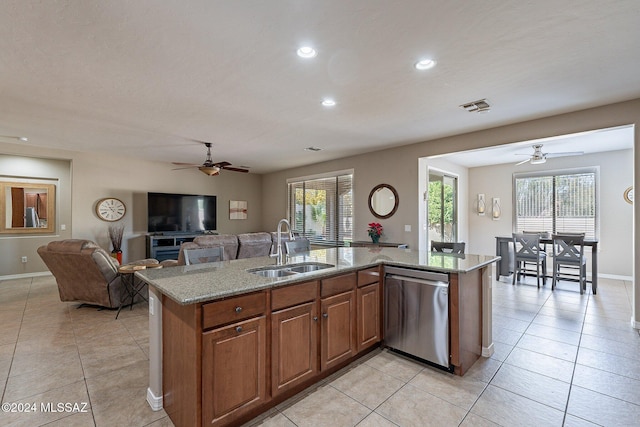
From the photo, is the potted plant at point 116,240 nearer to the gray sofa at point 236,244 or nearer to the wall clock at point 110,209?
the wall clock at point 110,209

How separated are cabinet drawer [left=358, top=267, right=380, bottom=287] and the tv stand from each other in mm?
5450

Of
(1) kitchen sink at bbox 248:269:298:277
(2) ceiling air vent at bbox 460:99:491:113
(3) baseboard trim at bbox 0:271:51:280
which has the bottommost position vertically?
(3) baseboard trim at bbox 0:271:51:280

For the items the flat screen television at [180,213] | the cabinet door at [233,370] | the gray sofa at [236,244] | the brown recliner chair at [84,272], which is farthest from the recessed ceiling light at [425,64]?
the flat screen television at [180,213]

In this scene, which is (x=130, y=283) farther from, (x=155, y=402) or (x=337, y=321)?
(x=337, y=321)

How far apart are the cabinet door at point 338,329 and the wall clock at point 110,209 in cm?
627

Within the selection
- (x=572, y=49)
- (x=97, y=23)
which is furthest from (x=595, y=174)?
(x=97, y=23)

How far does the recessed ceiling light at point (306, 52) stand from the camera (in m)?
2.28

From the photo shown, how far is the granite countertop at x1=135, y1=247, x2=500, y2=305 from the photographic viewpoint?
170cm

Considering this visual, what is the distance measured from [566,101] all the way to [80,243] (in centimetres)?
624

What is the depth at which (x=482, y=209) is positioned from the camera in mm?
7484

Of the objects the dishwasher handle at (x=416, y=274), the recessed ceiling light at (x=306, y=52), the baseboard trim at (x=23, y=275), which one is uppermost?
the recessed ceiling light at (x=306, y=52)

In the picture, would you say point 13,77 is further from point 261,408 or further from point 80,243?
point 261,408

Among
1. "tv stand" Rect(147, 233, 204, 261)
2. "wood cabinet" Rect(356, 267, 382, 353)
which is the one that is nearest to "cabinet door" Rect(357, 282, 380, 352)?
"wood cabinet" Rect(356, 267, 382, 353)

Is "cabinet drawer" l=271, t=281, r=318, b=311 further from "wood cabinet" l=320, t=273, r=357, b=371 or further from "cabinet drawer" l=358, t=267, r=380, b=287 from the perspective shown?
"cabinet drawer" l=358, t=267, r=380, b=287
